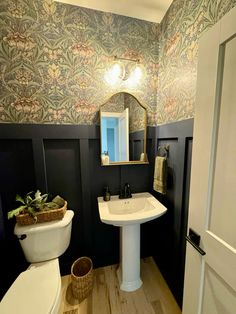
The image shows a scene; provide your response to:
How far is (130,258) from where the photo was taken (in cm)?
144

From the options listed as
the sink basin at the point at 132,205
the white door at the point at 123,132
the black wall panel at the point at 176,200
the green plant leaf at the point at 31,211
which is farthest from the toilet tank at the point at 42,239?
the black wall panel at the point at 176,200

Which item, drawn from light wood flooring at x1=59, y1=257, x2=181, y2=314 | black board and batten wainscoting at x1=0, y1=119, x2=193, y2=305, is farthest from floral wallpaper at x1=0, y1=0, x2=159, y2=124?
light wood flooring at x1=59, y1=257, x2=181, y2=314

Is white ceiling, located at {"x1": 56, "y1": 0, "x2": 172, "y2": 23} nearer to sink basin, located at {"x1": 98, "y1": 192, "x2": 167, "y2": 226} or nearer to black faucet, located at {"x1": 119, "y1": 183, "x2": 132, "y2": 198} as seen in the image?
black faucet, located at {"x1": 119, "y1": 183, "x2": 132, "y2": 198}

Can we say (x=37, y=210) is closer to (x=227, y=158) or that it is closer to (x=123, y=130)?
(x=123, y=130)

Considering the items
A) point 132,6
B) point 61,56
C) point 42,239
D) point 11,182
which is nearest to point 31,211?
point 42,239

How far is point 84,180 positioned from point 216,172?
1.10 meters

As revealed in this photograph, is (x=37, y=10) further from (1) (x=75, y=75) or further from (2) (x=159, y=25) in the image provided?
(2) (x=159, y=25)

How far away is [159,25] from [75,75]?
0.92 meters

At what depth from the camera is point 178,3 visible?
1.14 m

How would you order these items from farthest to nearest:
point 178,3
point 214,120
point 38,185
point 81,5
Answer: point 38,185 < point 81,5 < point 178,3 < point 214,120

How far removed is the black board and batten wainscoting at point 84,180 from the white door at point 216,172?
35cm

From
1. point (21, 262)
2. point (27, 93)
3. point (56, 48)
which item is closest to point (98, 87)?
point (56, 48)

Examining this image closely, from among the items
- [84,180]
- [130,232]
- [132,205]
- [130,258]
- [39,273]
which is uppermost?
[84,180]

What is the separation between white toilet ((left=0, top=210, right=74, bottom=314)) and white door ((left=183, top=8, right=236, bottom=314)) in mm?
880
